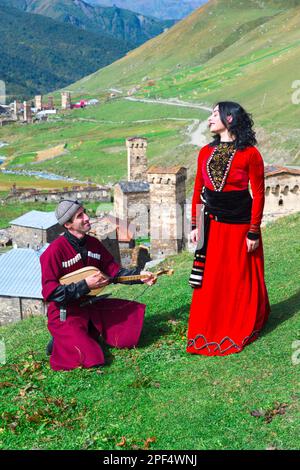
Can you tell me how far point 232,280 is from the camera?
8.75 meters

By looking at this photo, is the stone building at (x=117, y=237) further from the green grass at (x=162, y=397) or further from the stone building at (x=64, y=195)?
the green grass at (x=162, y=397)

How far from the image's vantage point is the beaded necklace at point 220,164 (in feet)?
28.5

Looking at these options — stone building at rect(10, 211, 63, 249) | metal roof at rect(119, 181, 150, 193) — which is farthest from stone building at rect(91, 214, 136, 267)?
metal roof at rect(119, 181, 150, 193)

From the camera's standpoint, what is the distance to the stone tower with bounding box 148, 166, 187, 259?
33.2 metres

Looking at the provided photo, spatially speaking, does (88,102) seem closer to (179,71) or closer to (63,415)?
(179,71)

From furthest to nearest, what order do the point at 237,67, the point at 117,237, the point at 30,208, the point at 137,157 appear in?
the point at 237,67
the point at 30,208
the point at 137,157
the point at 117,237

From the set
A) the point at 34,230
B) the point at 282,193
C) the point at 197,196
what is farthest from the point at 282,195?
the point at 197,196

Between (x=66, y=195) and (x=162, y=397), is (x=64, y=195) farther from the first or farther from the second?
(x=162, y=397)

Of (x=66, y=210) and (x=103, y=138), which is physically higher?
(x=66, y=210)

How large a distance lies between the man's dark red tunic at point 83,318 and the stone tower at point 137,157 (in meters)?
45.4

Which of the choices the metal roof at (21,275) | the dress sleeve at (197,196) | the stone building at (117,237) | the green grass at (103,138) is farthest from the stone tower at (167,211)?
the green grass at (103,138)

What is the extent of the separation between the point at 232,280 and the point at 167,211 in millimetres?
25190

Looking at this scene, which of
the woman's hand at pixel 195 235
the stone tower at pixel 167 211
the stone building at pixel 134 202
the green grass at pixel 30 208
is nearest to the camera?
the woman's hand at pixel 195 235

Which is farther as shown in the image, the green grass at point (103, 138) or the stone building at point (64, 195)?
the green grass at point (103, 138)
